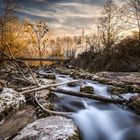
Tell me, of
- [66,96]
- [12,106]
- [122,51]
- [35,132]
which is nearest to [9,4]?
[122,51]

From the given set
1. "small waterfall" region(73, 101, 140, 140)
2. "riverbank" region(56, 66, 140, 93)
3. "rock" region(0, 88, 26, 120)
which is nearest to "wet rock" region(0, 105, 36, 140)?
"rock" region(0, 88, 26, 120)

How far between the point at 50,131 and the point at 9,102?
6.12 ft

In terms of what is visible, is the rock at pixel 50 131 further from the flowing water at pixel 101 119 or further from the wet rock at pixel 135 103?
the wet rock at pixel 135 103

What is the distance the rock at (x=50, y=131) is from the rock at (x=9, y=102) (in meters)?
1.27

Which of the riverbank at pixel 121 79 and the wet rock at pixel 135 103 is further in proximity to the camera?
the riverbank at pixel 121 79

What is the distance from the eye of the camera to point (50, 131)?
381 cm

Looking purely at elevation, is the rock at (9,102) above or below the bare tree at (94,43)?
below

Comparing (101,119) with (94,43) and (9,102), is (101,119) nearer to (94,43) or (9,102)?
(9,102)

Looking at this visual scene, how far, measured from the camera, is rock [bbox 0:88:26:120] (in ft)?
17.0

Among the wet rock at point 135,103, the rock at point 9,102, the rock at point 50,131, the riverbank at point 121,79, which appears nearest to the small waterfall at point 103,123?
the wet rock at point 135,103

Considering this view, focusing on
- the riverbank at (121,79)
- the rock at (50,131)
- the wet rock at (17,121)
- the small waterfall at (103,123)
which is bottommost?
the small waterfall at (103,123)

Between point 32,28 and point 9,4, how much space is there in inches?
542

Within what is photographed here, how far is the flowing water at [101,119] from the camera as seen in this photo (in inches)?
197

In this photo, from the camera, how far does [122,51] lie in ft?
61.2
